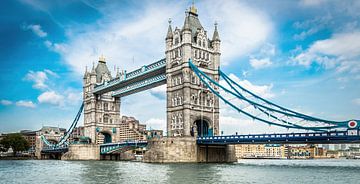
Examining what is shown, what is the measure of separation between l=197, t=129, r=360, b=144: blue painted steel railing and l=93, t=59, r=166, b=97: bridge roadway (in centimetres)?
1809

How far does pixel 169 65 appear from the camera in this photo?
219ft

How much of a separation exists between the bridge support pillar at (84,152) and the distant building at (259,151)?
274 feet

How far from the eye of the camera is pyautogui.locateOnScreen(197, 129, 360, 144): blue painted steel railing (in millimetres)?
44750

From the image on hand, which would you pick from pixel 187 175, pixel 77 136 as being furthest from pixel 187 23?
pixel 77 136

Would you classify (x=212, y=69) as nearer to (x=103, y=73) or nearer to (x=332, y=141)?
(x=332, y=141)

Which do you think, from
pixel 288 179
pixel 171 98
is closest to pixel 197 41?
pixel 171 98

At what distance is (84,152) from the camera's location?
84000mm

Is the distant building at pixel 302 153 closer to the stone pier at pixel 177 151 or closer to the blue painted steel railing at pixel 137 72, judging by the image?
the blue painted steel railing at pixel 137 72

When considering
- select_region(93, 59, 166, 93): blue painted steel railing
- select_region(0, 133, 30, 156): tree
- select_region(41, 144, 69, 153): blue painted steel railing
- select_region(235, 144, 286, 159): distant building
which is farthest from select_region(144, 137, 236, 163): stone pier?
select_region(235, 144, 286, 159): distant building

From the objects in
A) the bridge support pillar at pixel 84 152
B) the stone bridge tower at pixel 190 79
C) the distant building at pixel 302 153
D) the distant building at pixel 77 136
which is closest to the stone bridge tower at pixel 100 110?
the distant building at pixel 77 136

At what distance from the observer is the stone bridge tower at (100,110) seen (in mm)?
92812

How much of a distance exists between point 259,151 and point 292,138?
400 ft

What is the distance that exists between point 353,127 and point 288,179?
14561mm

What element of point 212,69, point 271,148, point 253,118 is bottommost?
point 271,148
